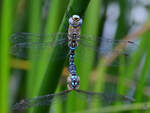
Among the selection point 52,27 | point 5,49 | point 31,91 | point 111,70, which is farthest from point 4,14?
point 111,70

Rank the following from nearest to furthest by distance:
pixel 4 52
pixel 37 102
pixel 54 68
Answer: pixel 54 68
pixel 37 102
pixel 4 52

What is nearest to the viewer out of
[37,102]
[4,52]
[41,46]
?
[37,102]

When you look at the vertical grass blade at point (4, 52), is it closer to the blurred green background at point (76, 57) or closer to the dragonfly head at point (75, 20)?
the blurred green background at point (76, 57)

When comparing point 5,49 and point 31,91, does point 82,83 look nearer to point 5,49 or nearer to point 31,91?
point 31,91

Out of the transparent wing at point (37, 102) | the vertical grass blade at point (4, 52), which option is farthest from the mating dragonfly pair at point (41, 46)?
→ the vertical grass blade at point (4, 52)

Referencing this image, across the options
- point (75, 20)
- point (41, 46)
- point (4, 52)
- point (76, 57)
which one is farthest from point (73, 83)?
point (4, 52)

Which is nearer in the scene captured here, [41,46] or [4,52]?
[41,46]

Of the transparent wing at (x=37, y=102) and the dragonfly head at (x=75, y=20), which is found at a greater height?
the dragonfly head at (x=75, y=20)

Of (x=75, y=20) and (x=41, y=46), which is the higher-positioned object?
(x=75, y=20)

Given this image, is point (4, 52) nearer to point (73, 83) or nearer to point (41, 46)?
point (41, 46)
